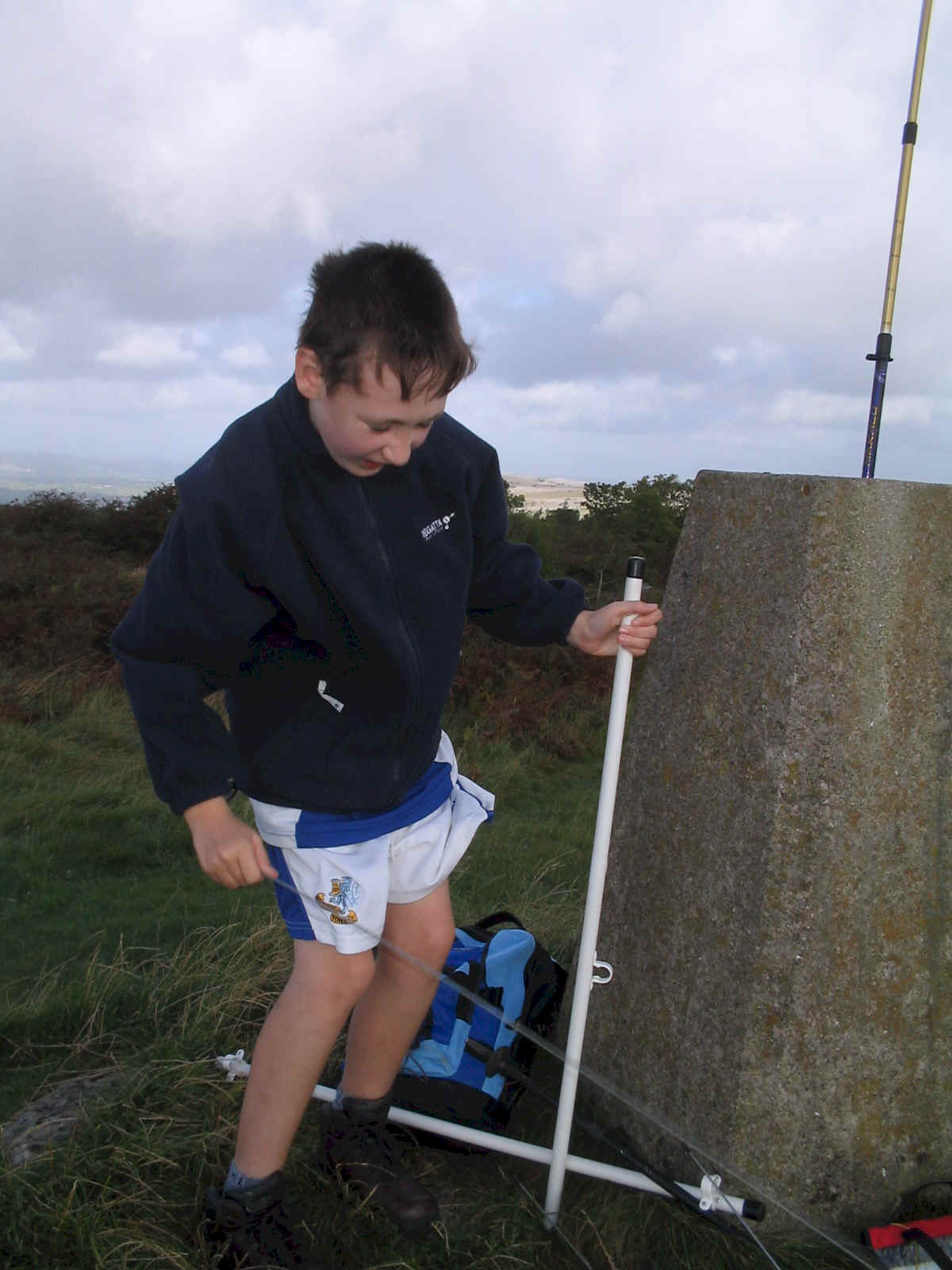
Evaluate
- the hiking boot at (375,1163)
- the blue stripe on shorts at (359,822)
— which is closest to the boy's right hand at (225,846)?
the blue stripe on shorts at (359,822)

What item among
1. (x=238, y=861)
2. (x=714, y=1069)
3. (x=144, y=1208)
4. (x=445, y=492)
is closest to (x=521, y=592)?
(x=445, y=492)

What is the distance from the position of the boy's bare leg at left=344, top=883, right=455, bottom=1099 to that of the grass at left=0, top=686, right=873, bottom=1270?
0.25 meters

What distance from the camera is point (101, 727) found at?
22.3ft

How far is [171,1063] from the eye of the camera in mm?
2521

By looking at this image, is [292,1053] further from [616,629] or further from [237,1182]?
[616,629]

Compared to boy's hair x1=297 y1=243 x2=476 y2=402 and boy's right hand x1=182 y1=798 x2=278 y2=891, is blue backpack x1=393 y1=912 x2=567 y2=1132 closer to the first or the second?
boy's right hand x1=182 y1=798 x2=278 y2=891

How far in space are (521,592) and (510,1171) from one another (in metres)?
1.27

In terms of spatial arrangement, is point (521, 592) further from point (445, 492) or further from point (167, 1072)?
point (167, 1072)

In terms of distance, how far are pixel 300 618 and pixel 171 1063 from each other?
4.17ft

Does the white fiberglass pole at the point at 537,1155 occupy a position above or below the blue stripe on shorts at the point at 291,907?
below

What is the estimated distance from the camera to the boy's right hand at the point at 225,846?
1.78 meters

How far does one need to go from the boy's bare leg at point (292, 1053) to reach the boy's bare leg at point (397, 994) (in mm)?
198

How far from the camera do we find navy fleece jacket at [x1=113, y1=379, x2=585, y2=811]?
6.02ft

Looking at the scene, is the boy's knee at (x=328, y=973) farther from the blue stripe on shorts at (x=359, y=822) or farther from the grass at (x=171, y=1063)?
the grass at (x=171, y=1063)
